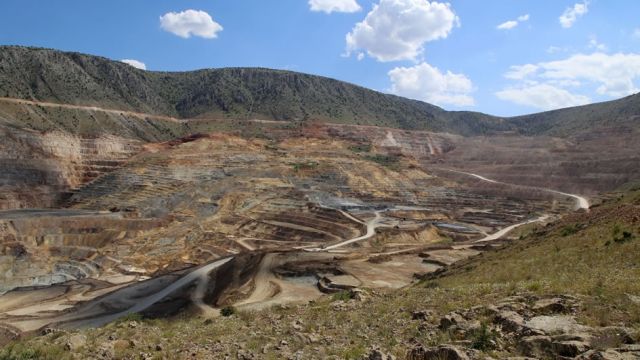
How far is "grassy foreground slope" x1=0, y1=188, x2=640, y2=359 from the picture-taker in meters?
11.2

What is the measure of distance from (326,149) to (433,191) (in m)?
31.1

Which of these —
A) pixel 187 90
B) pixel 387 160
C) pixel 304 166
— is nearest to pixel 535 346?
pixel 304 166

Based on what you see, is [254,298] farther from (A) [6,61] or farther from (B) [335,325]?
(A) [6,61]

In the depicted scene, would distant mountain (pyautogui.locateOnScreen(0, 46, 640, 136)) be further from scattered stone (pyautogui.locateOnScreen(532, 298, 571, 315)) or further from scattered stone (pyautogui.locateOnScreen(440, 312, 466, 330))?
scattered stone (pyautogui.locateOnScreen(532, 298, 571, 315))

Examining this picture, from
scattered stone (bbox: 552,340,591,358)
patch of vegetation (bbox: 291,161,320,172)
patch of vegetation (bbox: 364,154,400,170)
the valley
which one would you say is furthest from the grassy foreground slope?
patch of vegetation (bbox: 364,154,400,170)

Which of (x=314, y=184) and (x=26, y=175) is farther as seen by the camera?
(x=314, y=184)

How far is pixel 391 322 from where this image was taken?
14.1 m

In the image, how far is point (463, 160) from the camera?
490 feet

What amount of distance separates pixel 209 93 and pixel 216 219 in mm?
103594

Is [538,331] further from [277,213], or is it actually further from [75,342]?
[277,213]

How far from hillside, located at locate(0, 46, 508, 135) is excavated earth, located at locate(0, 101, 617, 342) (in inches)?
592

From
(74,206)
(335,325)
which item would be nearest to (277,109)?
(74,206)

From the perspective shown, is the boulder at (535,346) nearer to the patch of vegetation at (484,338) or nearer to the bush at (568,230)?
the patch of vegetation at (484,338)

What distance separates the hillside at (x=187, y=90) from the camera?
129250mm
